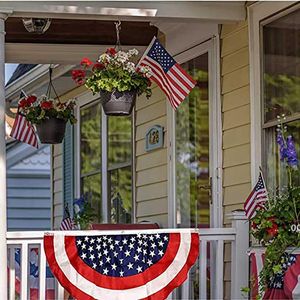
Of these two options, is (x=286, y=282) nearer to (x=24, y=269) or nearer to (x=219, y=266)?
(x=219, y=266)

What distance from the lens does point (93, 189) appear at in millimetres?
10727

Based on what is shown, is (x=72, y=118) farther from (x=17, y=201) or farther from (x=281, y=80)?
(x=17, y=201)

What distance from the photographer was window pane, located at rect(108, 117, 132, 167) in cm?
975

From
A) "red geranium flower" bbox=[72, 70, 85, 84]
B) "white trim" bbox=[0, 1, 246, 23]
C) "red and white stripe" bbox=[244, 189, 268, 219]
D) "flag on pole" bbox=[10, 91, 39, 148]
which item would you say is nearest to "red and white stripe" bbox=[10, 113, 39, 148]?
"flag on pole" bbox=[10, 91, 39, 148]

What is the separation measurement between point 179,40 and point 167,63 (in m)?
1.45

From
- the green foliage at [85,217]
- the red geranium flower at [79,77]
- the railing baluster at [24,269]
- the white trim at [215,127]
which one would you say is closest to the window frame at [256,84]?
the white trim at [215,127]

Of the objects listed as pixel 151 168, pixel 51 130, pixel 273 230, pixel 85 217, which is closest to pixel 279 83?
pixel 273 230

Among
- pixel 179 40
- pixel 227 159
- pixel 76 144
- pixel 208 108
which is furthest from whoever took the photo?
pixel 76 144

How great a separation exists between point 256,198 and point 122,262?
3.22 feet

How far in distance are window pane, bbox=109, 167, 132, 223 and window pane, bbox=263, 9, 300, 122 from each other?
324 cm

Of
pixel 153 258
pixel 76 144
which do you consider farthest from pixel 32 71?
pixel 153 258

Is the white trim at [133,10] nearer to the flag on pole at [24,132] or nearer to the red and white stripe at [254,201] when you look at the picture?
the red and white stripe at [254,201]

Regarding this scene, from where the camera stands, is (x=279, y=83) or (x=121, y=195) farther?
(x=121, y=195)

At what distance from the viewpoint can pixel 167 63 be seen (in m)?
6.52
